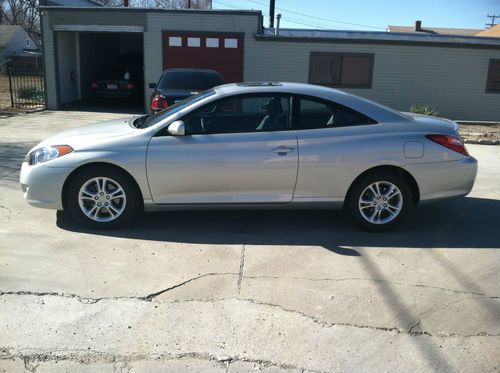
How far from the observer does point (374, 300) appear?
3.90m

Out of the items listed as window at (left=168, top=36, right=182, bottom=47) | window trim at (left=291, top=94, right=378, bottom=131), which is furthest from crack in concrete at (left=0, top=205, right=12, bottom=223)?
window at (left=168, top=36, right=182, bottom=47)

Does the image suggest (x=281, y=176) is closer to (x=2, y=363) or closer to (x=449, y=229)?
(x=449, y=229)

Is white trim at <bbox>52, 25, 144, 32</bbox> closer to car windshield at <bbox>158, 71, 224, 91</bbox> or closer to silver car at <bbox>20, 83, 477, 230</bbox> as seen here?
car windshield at <bbox>158, 71, 224, 91</bbox>

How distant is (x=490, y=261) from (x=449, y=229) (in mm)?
923

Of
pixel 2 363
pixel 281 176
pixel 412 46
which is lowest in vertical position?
pixel 2 363

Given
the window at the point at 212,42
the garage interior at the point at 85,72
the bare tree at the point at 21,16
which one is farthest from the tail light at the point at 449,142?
the bare tree at the point at 21,16

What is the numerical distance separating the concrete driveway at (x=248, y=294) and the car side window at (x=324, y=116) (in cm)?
114

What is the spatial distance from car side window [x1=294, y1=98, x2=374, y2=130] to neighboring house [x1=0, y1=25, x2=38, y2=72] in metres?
52.8

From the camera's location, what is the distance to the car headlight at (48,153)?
16.8 feet

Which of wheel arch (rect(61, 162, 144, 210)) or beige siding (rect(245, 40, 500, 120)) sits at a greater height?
beige siding (rect(245, 40, 500, 120))

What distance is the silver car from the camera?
16.6 feet

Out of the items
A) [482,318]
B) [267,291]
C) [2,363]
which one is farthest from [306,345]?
[2,363]

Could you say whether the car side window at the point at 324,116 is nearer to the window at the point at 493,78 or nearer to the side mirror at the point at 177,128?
the side mirror at the point at 177,128

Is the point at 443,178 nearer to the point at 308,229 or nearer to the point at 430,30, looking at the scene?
the point at 308,229
